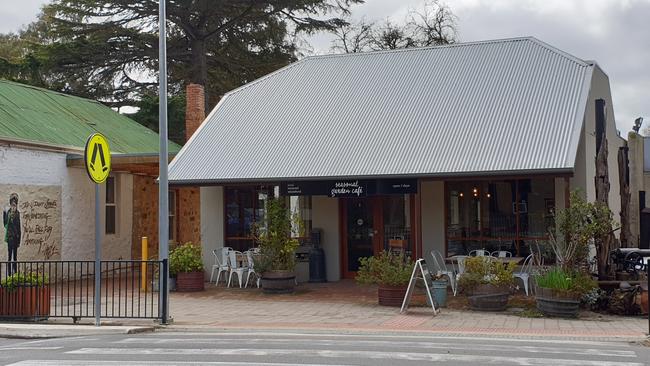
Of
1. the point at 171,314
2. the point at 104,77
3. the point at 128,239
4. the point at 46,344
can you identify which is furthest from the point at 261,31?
the point at 46,344

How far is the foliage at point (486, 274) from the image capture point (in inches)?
564

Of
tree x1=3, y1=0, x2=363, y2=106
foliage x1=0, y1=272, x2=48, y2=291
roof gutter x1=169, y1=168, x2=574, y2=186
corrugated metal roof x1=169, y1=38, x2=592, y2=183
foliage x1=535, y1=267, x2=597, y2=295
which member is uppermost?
tree x1=3, y1=0, x2=363, y2=106

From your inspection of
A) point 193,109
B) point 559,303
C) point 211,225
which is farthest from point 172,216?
point 559,303

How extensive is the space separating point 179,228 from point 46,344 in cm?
1442

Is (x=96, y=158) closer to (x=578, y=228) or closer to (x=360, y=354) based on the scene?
(x=360, y=354)

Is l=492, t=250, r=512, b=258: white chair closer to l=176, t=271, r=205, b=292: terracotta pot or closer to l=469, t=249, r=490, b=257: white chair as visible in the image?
l=469, t=249, r=490, b=257: white chair

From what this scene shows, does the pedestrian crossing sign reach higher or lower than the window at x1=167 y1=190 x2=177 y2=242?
higher

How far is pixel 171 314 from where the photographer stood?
14.4 m

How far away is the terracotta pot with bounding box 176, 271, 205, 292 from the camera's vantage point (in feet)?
58.9

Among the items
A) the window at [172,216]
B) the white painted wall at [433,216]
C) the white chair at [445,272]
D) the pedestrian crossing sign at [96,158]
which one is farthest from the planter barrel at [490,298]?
the window at [172,216]

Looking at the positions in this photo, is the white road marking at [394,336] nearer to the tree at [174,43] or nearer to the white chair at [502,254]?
the white chair at [502,254]

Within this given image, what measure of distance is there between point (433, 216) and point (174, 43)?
1950 centimetres

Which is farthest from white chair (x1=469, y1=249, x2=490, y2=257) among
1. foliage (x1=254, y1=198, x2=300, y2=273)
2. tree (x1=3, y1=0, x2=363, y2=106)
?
tree (x1=3, y1=0, x2=363, y2=106)

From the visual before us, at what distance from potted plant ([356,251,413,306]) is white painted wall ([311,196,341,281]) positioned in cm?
413
